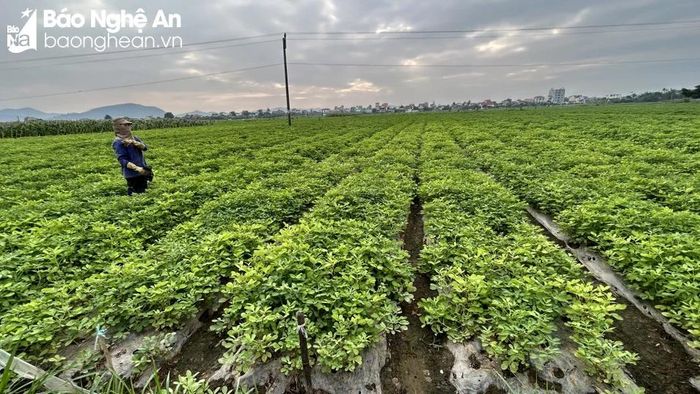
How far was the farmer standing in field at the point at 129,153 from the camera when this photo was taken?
756 cm

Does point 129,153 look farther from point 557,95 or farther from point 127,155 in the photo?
point 557,95

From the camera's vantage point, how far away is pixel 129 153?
25.3 ft

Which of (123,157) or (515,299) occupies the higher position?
(123,157)

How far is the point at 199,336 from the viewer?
366 cm

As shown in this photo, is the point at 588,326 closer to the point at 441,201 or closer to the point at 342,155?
the point at 441,201

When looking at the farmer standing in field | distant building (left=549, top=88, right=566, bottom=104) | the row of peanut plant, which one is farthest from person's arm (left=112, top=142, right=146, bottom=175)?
distant building (left=549, top=88, right=566, bottom=104)

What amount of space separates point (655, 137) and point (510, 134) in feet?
23.5

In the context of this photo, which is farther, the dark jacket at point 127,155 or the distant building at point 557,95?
the distant building at point 557,95

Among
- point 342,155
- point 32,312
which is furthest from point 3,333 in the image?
point 342,155

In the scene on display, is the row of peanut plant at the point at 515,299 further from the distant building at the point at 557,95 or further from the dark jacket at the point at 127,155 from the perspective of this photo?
the distant building at the point at 557,95

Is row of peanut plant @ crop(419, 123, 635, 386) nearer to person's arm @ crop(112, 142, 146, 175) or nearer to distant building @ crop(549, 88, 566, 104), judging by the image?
person's arm @ crop(112, 142, 146, 175)

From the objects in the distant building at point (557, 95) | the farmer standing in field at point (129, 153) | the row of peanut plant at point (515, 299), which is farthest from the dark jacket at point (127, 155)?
the distant building at point (557, 95)

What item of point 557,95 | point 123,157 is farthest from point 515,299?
point 557,95

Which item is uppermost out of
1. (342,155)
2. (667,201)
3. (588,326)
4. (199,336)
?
(342,155)
